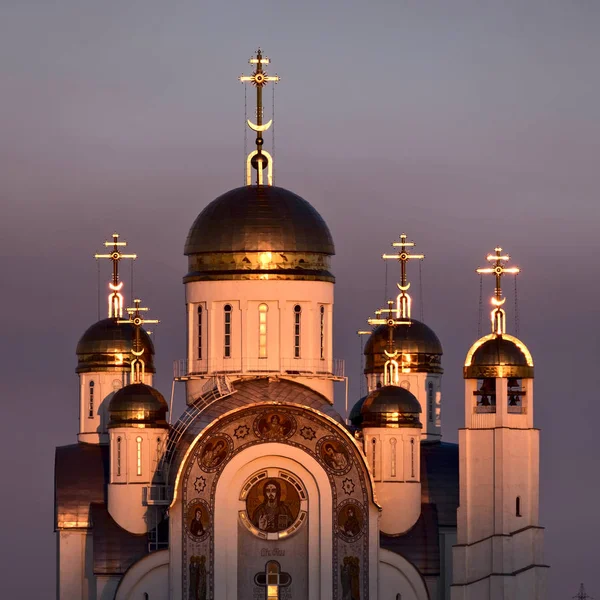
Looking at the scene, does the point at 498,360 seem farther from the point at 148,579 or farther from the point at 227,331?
the point at 148,579

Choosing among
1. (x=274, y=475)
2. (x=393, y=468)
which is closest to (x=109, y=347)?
(x=393, y=468)

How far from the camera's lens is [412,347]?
10762 cm

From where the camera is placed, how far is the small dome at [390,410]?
97.4 meters

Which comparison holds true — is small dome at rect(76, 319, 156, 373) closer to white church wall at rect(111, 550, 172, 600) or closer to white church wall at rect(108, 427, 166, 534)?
white church wall at rect(108, 427, 166, 534)

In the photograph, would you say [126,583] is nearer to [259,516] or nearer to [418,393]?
[259,516]

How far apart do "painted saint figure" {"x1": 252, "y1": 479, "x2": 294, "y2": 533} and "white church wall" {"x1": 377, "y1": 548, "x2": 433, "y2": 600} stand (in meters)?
2.72

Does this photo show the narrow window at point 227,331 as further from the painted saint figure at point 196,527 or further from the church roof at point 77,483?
the church roof at point 77,483

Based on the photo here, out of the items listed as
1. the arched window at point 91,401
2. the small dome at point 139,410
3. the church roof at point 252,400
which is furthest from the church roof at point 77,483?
the church roof at point 252,400

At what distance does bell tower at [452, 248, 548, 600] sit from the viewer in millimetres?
94812

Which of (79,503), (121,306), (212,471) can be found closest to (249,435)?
(212,471)

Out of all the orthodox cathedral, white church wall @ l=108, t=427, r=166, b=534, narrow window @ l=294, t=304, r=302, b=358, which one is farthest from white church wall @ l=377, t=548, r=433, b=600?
white church wall @ l=108, t=427, r=166, b=534

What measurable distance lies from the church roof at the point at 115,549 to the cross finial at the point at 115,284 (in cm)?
1195

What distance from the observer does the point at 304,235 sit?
3868 inches

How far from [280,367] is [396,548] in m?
5.83
